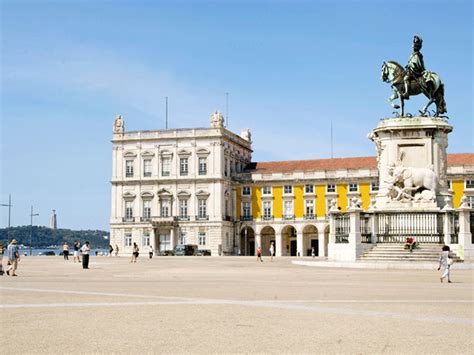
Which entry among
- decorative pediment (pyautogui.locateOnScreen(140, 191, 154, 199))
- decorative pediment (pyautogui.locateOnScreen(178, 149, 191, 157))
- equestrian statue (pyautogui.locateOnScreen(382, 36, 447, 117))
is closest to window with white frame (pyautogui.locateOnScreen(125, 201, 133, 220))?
decorative pediment (pyautogui.locateOnScreen(140, 191, 154, 199))

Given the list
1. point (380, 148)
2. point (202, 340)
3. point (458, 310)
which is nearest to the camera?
point (202, 340)

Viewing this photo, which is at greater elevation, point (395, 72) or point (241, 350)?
point (395, 72)

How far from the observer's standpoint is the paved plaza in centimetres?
875

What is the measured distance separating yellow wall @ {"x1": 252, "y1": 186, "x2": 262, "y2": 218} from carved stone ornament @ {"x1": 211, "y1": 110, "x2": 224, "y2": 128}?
796cm

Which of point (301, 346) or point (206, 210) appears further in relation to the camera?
point (206, 210)

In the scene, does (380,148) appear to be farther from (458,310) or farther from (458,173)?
(458,173)

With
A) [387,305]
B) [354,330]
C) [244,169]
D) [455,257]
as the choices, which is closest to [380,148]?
[455,257]

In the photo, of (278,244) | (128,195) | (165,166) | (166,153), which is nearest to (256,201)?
(278,244)

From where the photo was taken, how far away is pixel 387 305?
13156 millimetres

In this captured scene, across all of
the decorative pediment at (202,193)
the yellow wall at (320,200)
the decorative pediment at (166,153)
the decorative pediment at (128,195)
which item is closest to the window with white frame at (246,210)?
the decorative pediment at (202,193)

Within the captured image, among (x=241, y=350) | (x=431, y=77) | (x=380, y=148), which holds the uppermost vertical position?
(x=431, y=77)

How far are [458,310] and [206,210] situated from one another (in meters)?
68.8

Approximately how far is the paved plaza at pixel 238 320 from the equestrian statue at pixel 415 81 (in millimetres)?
17407

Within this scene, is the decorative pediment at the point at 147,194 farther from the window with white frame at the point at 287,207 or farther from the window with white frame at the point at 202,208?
the window with white frame at the point at 287,207
